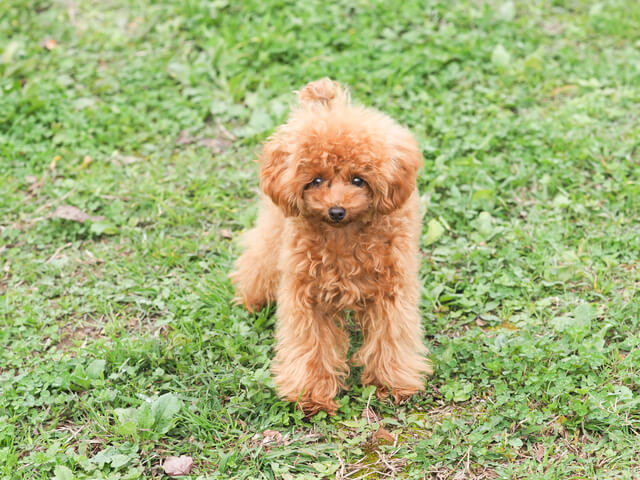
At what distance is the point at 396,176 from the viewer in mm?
3408

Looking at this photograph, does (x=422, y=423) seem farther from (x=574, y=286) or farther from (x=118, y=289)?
(x=118, y=289)

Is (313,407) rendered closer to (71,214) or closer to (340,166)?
(340,166)

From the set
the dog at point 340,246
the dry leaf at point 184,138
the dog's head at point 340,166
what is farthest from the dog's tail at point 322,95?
the dry leaf at point 184,138

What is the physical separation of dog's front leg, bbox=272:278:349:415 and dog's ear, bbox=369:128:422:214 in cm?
65

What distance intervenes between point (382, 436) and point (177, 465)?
3.13 ft

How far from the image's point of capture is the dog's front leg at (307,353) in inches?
145

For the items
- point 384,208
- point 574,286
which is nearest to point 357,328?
point 384,208

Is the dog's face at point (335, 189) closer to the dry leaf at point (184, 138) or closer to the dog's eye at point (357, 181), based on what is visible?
the dog's eye at point (357, 181)

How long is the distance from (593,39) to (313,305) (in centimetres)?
441

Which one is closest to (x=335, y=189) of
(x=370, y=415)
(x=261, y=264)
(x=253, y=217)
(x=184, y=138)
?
(x=261, y=264)

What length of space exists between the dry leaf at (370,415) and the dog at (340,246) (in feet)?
0.37

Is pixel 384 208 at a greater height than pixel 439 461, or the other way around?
pixel 384 208

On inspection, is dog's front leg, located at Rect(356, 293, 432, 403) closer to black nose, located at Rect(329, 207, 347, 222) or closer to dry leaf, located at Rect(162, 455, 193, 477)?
black nose, located at Rect(329, 207, 347, 222)

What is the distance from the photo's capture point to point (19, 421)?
3.68 m
